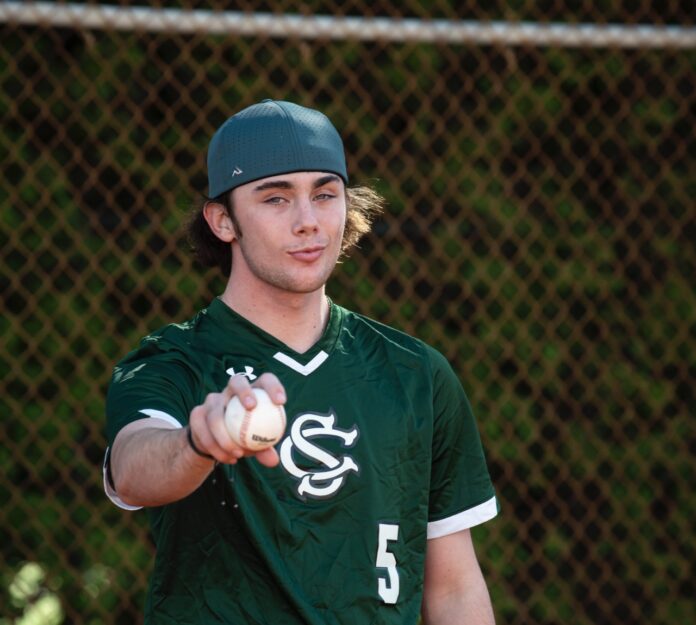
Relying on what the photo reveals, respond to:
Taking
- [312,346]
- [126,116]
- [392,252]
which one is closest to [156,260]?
[126,116]

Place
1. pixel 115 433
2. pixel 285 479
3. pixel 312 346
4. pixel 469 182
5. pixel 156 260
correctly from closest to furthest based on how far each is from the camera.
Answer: pixel 115 433 < pixel 285 479 < pixel 312 346 < pixel 156 260 < pixel 469 182

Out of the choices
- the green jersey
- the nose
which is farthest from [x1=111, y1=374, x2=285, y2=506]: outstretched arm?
the nose

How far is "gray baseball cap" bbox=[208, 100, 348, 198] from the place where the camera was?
2.60 m

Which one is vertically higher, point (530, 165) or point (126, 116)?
point (126, 116)

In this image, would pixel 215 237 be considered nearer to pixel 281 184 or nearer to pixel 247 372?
pixel 281 184

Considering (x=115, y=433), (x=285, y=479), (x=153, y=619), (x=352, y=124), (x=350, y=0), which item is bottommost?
(x=153, y=619)

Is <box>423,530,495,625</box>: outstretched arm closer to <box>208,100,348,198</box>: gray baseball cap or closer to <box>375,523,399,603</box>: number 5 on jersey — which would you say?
<box>375,523,399,603</box>: number 5 on jersey

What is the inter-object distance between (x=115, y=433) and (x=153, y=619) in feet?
1.50

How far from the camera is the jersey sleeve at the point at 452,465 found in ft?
8.87

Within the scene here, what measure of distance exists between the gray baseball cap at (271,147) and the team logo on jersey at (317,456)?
534 millimetres

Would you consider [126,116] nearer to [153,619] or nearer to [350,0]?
[350,0]

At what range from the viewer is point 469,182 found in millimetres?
4723

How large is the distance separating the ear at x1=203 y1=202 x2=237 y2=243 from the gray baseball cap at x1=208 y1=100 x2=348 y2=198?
4 centimetres

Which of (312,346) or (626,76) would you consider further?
(626,76)
